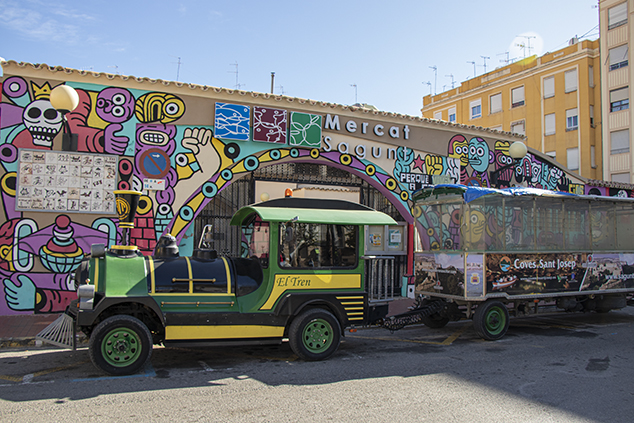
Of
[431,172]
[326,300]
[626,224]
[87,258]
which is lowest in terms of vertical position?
[326,300]

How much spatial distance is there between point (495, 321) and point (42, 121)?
9.30 metres

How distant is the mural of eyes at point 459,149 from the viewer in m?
14.1

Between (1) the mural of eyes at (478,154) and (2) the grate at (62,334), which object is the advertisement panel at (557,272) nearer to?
(1) the mural of eyes at (478,154)

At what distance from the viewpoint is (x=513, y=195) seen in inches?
342

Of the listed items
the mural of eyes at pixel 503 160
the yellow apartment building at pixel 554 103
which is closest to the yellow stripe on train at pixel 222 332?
the mural of eyes at pixel 503 160

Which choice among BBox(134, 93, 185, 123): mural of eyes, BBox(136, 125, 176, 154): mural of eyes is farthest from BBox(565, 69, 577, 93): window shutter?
BBox(136, 125, 176, 154): mural of eyes

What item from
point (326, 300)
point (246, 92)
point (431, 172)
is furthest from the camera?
point (431, 172)

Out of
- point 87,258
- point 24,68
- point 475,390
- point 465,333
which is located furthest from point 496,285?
point 24,68

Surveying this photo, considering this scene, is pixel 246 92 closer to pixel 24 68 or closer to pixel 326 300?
pixel 24 68

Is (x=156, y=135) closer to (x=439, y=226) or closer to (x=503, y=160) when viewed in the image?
(x=439, y=226)

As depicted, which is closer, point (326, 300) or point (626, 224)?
point (326, 300)

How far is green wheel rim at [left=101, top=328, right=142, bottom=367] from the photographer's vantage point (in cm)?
587

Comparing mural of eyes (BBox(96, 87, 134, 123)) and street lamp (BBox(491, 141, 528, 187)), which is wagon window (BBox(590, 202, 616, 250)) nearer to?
street lamp (BBox(491, 141, 528, 187))

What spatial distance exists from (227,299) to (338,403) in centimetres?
221
